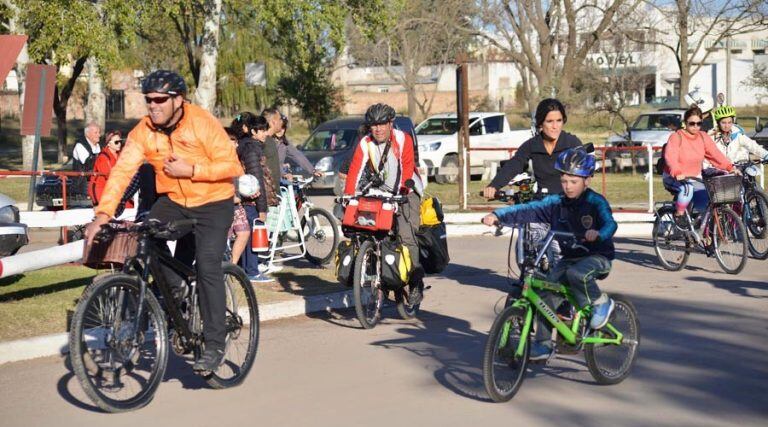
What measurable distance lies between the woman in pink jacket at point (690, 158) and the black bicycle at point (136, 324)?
7.31m

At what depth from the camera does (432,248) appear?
10.7 metres

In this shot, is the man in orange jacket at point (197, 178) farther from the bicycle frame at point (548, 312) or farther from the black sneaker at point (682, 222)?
the black sneaker at point (682, 222)

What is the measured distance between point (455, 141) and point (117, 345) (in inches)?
963

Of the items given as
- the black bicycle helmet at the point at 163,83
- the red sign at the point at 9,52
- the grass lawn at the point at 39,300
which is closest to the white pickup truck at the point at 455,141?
the grass lawn at the point at 39,300

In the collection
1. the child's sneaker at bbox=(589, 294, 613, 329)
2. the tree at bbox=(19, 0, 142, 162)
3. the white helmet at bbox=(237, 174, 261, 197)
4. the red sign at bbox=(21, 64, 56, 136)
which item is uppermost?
the tree at bbox=(19, 0, 142, 162)

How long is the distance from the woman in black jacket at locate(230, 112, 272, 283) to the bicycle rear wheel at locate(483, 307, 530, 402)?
3.95 metres

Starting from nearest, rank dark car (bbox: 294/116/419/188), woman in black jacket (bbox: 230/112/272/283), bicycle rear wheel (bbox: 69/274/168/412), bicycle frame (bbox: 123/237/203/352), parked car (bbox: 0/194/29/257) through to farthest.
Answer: bicycle rear wheel (bbox: 69/274/168/412) < bicycle frame (bbox: 123/237/203/352) < parked car (bbox: 0/194/29/257) < woman in black jacket (bbox: 230/112/272/283) < dark car (bbox: 294/116/419/188)

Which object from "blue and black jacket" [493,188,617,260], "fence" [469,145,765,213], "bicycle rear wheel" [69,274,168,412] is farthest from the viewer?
"fence" [469,145,765,213]

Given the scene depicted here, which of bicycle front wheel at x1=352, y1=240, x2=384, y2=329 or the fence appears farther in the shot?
the fence

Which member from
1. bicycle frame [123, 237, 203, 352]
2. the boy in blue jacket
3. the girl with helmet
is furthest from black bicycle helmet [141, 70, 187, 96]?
the girl with helmet

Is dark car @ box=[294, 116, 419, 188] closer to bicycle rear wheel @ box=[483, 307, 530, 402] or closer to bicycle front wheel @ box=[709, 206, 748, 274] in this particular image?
bicycle front wheel @ box=[709, 206, 748, 274]

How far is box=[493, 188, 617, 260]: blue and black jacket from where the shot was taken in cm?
759

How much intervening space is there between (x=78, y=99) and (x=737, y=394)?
70832 mm

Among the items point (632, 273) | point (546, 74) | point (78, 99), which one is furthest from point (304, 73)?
point (632, 273)
